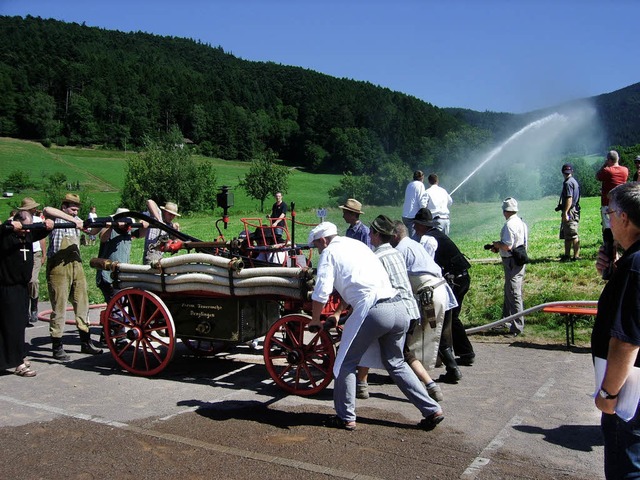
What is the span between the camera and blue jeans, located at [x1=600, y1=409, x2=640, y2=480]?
3064mm

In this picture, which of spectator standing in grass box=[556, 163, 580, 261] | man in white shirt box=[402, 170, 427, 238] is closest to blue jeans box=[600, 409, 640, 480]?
man in white shirt box=[402, 170, 427, 238]

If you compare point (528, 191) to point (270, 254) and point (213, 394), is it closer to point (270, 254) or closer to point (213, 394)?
point (270, 254)

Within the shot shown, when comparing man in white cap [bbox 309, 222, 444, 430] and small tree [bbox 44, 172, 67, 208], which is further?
small tree [bbox 44, 172, 67, 208]

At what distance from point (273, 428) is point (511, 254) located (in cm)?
477

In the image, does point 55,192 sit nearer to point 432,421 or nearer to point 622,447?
point 432,421

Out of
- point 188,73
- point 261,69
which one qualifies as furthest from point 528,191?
point 261,69

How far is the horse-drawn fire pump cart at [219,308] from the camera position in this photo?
6719 millimetres

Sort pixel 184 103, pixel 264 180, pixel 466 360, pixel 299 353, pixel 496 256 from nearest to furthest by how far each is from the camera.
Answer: pixel 299 353
pixel 466 360
pixel 496 256
pixel 264 180
pixel 184 103

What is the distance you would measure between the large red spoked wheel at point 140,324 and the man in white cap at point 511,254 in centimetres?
465

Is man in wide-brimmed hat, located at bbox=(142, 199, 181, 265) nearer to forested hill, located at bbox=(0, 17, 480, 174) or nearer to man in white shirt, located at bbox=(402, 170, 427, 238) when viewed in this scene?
man in white shirt, located at bbox=(402, 170, 427, 238)

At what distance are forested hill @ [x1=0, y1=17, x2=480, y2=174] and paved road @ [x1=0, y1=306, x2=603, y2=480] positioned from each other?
46.1m

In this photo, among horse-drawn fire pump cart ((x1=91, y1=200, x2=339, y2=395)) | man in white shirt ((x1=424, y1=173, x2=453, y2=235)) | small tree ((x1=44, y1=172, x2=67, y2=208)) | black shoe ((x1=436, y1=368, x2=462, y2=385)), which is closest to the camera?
horse-drawn fire pump cart ((x1=91, y1=200, x2=339, y2=395))

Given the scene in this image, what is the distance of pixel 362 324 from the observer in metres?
5.61

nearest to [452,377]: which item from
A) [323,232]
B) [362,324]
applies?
[362,324]
